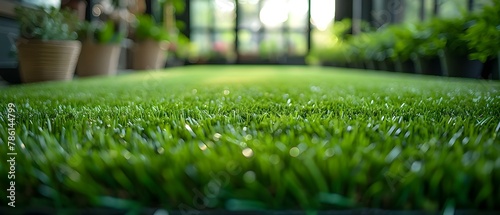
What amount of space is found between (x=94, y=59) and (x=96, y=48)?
110 mm

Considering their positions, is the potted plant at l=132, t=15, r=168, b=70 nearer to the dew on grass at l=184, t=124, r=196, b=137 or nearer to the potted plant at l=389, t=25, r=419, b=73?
the potted plant at l=389, t=25, r=419, b=73

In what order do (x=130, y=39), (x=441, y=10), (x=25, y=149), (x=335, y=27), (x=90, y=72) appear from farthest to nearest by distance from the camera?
1. (x=335, y=27)
2. (x=130, y=39)
3. (x=441, y=10)
4. (x=90, y=72)
5. (x=25, y=149)

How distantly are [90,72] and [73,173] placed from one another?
3373mm

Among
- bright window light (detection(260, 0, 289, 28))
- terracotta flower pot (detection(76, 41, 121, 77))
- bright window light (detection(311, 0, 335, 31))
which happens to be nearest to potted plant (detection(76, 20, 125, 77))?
terracotta flower pot (detection(76, 41, 121, 77))

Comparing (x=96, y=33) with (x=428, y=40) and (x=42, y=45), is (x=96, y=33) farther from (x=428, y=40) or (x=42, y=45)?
(x=428, y=40)

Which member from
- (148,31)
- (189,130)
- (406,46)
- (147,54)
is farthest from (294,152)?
(147,54)

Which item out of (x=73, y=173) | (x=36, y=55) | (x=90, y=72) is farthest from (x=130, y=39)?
(x=73, y=173)

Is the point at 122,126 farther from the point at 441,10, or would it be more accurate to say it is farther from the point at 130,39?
the point at 130,39

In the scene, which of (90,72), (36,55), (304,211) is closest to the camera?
(304,211)

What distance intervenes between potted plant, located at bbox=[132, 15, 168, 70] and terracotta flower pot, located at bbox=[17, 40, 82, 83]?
2.77 meters

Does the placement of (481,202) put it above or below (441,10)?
below

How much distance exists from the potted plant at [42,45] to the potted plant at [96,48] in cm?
85

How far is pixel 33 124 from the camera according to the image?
867 millimetres

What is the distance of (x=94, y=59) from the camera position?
3.67 m
